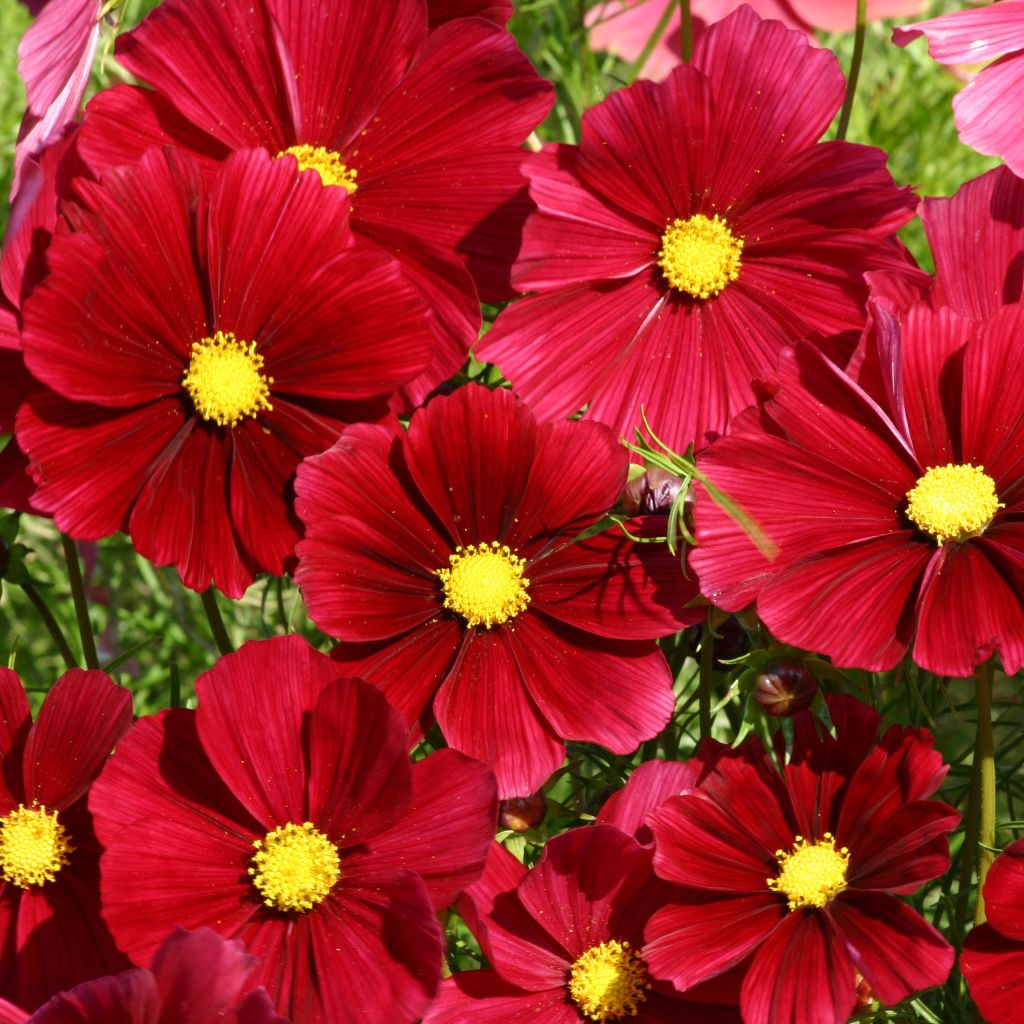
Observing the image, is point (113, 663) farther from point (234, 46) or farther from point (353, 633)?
point (234, 46)

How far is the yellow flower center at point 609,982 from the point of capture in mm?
624

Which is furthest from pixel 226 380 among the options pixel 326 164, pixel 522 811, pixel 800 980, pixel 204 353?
pixel 800 980

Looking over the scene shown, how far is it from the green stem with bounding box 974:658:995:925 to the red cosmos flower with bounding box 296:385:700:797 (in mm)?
116

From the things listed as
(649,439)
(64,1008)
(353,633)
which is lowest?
(64,1008)

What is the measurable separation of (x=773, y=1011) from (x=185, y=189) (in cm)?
40

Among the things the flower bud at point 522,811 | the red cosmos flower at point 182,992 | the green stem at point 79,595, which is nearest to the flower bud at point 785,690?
the flower bud at point 522,811

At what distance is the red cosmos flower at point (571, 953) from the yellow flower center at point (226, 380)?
21cm

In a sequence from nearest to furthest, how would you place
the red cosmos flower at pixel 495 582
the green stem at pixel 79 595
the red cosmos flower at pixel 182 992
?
1. the red cosmos flower at pixel 182 992
2. the red cosmos flower at pixel 495 582
3. the green stem at pixel 79 595

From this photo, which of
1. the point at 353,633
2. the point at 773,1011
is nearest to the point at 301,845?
the point at 353,633

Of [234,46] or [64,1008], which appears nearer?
[64,1008]

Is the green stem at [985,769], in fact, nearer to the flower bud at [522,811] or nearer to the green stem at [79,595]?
the flower bud at [522,811]

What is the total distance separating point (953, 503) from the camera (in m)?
0.61

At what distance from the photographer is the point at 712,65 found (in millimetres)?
655

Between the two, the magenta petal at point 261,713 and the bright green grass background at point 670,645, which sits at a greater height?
the bright green grass background at point 670,645
